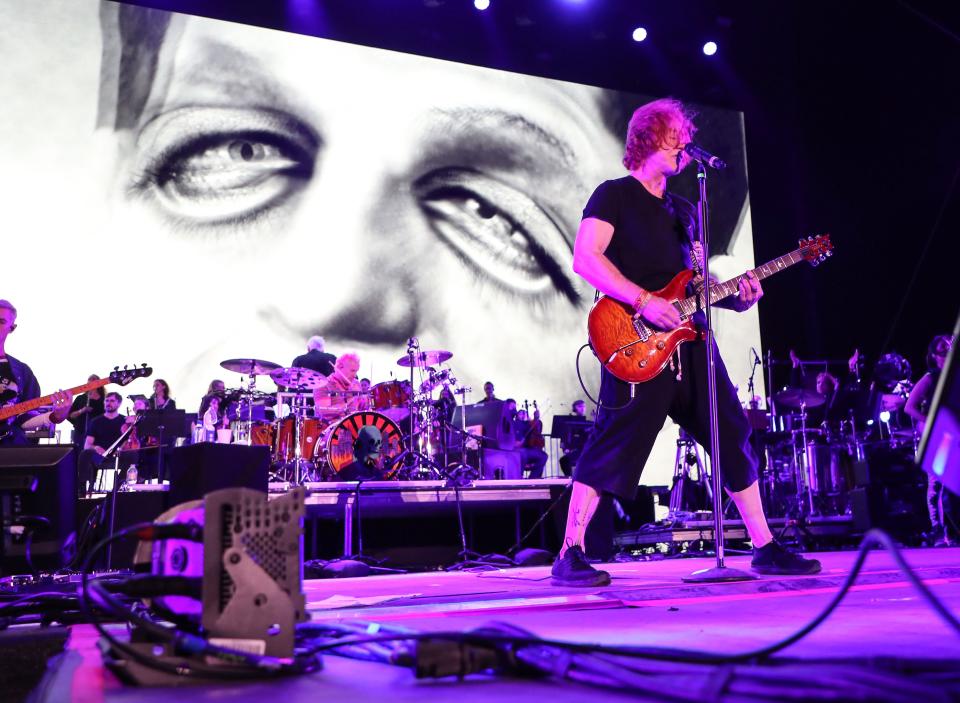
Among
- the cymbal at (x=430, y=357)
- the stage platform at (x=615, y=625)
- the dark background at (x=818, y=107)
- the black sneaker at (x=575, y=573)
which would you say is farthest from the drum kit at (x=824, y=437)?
the black sneaker at (x=575, y=573)

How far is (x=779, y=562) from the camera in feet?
10.9

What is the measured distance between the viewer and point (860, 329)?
1212 centimetres

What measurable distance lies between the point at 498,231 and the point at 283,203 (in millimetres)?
2666

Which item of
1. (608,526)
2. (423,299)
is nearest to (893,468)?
(608,526)

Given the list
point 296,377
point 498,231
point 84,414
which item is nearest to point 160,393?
point 84,414

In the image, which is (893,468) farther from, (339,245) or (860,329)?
(339,245)

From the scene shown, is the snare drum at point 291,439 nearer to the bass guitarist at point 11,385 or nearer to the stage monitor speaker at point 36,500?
the bass guitarist at point 11,385

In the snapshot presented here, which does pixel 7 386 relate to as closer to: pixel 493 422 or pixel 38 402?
pixel 38 402

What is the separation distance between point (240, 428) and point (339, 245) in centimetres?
260

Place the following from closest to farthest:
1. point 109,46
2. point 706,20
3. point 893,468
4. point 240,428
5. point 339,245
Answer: point 893,468, point 240,428, point 109,46, point 339,245, point 706,20

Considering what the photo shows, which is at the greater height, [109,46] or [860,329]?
[109,46]

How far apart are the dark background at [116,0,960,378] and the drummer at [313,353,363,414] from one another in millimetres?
4389

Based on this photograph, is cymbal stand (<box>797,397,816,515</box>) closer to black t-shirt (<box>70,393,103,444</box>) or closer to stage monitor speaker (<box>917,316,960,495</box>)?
black t-shirt (<box>70,393,103,444</box>)

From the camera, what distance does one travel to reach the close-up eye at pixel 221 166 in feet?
32.2
